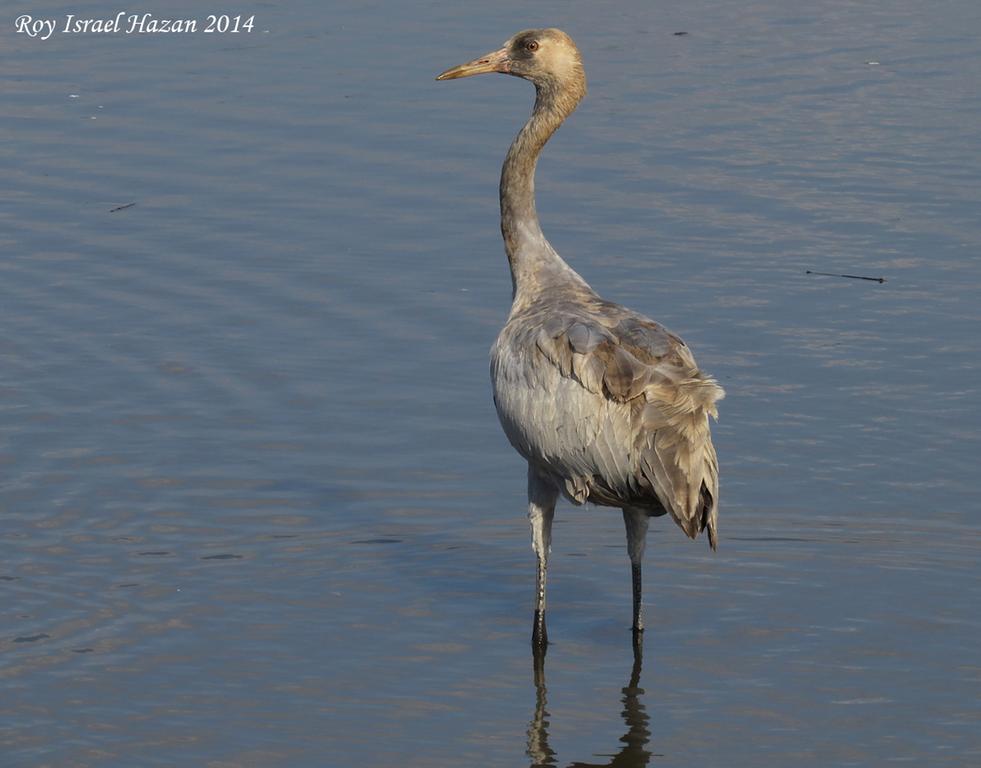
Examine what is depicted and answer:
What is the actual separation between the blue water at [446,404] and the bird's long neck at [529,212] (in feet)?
4.49

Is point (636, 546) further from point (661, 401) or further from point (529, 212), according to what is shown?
point (529, 212)

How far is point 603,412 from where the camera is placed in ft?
27.5

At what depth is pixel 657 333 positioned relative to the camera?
28.3 feet

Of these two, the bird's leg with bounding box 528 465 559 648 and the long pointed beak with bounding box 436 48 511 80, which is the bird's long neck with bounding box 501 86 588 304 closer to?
the long pointed beak with bounding box 436 48 511 80

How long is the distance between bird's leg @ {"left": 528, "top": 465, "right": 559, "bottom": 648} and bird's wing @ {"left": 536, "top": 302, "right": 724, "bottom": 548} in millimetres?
691

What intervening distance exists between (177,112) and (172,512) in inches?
288

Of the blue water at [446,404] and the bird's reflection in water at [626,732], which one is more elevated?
the blue water at [446,404]

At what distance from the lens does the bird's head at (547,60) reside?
10227 millimetres

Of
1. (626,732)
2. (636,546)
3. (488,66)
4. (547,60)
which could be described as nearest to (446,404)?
(488,66)

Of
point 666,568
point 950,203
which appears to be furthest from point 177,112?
point 666,568

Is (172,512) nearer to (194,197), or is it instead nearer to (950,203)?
(194,197)

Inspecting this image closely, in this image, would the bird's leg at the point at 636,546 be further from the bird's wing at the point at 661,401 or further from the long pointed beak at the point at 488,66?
the long pointed beak at the point at 488,66

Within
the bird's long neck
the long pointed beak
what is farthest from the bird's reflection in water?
the long pointed beak

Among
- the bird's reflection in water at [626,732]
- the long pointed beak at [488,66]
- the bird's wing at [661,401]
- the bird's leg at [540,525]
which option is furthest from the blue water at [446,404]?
the long pointed beak at [488,66]
